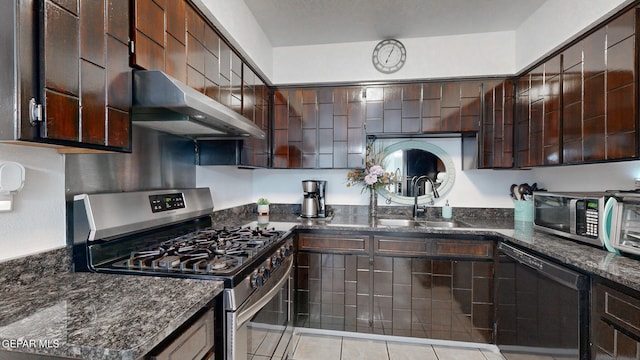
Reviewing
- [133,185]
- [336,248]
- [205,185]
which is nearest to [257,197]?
[205,185]

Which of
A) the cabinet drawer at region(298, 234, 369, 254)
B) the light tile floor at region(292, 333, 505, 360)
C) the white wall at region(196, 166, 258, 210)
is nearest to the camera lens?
the light tile floor at region(292, 333, 505, 360)

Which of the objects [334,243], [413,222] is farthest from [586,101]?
[334,243]

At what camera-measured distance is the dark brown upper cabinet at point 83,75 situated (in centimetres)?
82

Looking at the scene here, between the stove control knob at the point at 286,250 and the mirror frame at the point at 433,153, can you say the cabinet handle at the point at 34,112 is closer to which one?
the stove control knob at the point at 286,250

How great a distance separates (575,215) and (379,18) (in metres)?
2.00

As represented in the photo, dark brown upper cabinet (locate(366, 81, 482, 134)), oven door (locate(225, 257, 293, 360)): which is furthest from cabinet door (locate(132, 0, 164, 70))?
dark brown upper cabinet (locate(366, 81, 482, 134))

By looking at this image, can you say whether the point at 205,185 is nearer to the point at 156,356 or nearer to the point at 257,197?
the point at 257,197

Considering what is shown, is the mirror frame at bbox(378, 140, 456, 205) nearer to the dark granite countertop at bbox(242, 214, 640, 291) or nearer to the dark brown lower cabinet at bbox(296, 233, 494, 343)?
the dark granite countertop at bbox(242, 214, 640, 291)

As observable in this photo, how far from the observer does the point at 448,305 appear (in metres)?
2.27

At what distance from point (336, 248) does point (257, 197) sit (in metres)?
1.23

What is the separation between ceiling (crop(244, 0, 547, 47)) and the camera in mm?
2172

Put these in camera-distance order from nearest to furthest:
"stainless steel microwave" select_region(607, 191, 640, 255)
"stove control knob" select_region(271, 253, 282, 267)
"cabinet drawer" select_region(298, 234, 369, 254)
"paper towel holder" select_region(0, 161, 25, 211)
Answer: "paper towel holder" select_region(0, 161, 25, 211)
"stainless steel microwave" select_region(607, 191, 640, 255)
"stove control knob" select_region(271, 253, 282, 267)
"cabinet drawer" select_region(298, 234, 369, 254)

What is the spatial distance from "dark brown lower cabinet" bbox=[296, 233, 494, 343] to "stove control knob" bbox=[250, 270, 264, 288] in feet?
3.49

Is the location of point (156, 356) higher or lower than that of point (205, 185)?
lower
